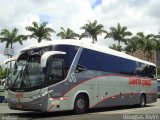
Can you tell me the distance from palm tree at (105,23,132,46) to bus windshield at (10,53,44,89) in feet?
184

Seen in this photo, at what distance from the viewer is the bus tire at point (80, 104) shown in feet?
63.1

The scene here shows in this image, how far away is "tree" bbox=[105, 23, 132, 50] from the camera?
7381cm

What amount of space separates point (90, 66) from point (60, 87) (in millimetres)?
2745

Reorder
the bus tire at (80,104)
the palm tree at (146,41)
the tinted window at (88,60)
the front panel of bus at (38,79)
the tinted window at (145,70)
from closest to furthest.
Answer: the front panel of bus at (38,79), the bus tire at (80,104), the tinted window at (88,60), the tinted window at (145,70), the palm tree at (146,41)

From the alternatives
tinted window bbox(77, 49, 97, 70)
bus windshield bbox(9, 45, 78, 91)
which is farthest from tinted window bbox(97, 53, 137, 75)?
bus windshield bbox(9, 45, 78, 91)

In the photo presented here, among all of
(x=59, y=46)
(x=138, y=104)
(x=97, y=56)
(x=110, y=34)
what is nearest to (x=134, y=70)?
(x=138, y=104)

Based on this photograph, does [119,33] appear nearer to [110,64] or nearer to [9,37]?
[9,37]

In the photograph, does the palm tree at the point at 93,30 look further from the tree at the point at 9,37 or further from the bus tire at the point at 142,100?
the bus tire at the point at 142,100

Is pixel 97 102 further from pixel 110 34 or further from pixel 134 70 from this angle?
pixel 110 34

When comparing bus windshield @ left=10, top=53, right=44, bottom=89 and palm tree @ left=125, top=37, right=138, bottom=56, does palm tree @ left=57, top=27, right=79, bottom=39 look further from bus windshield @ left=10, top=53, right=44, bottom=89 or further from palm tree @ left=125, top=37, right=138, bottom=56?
bus windshield @ left=10, top=53, right=44, bottom=89

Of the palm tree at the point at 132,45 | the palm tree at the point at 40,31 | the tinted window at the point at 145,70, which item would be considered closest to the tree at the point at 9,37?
the palm tree at the point at 40,31

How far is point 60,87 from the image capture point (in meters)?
18.1

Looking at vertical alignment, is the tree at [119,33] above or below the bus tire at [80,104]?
above

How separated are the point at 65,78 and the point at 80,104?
194 cm
